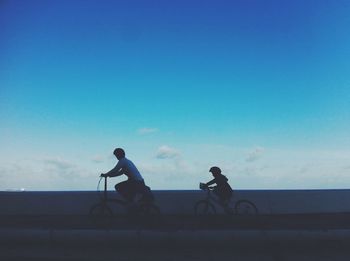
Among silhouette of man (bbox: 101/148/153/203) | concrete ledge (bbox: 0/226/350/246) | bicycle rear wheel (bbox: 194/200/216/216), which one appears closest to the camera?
concrete ledge (bbox: 0/226/350/246)

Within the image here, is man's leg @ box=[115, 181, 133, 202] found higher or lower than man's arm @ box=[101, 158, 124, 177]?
lower

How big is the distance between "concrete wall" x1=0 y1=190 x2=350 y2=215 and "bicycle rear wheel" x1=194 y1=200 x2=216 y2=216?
2.09 ft

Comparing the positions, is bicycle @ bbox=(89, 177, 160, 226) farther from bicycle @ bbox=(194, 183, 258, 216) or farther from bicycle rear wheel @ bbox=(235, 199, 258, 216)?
bicycle rear wheel @ bbox=(235, 199, 258, 216)

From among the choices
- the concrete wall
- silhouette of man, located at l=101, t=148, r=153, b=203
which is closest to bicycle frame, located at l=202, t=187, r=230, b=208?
the concrete wall

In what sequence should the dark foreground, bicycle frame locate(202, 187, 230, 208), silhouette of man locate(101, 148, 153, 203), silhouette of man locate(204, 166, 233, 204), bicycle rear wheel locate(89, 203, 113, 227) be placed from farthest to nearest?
bicycle frame locate(202, 187, 230, 208)
silhouette of man locate(204, 166, 233, 204)
bicycle rear wheel locate(89, 203, 113, 227)
silhouette of man locate(101, 148, 153, 203)
the dark foreground

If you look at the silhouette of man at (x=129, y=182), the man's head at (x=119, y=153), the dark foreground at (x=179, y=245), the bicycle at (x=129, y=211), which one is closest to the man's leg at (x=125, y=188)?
the silhouette of man at (x=129, y=182)

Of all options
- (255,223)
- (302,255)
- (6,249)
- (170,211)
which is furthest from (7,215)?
(302,255)

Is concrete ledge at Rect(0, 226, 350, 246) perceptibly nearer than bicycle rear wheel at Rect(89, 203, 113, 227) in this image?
Yes

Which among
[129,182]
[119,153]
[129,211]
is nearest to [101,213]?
[129,211]

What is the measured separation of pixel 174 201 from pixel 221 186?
5.94 ft

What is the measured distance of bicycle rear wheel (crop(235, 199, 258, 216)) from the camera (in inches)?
483

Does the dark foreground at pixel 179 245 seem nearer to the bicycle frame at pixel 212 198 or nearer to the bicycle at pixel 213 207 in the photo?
the bicycle frame at pixel 212 198

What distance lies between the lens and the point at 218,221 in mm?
10922

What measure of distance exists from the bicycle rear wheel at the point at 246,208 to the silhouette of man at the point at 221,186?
60 cm
